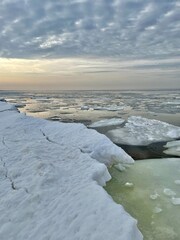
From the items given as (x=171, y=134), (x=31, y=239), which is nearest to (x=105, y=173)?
(x=31, y=239)

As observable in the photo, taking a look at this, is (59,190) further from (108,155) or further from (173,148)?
(173,148)

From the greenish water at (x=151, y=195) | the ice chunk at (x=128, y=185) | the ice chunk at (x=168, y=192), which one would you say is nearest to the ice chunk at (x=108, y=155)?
the greenish water at (x=151, y=195)

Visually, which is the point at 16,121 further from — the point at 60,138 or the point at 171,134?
the point at 171,134

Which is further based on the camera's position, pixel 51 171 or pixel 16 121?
pixel 16 121

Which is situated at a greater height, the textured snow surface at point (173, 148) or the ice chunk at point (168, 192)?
the ice chunk at point (168, 192)

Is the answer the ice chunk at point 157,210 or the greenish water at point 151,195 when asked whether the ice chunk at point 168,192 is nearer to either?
the greenish water at point 151,195
